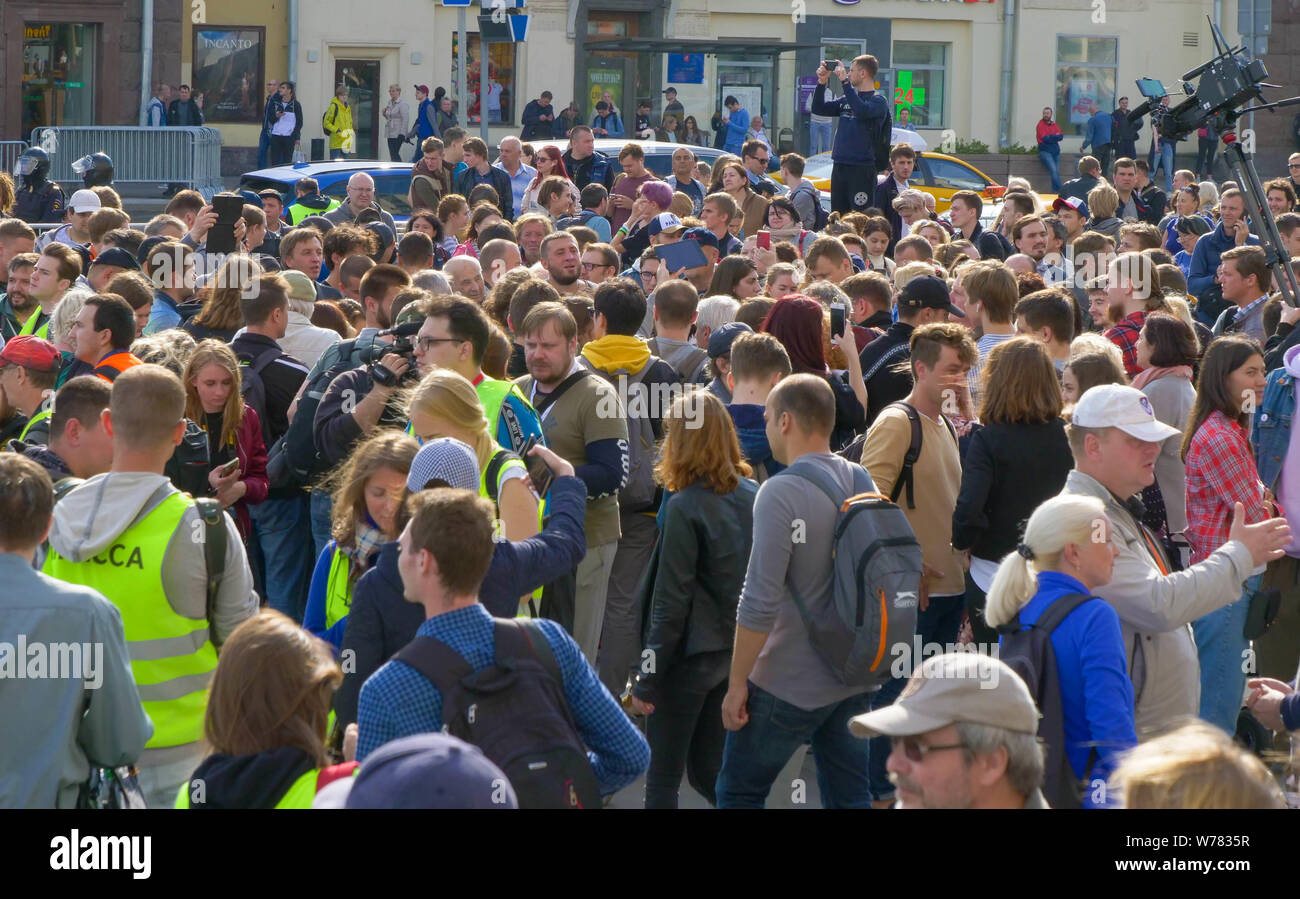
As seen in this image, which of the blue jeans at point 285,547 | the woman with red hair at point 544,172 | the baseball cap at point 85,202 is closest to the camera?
the blue jeans at point 285,547

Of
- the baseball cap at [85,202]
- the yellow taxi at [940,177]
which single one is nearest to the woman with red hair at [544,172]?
the baseball cap at [85,202]

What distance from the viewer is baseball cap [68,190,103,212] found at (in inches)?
444

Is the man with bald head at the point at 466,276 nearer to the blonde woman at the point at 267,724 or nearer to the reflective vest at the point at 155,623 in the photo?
the reflective vest at the point at 155,623

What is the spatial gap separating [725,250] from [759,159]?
4.64 m

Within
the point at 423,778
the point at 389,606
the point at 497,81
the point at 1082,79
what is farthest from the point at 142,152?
the point at 423,778

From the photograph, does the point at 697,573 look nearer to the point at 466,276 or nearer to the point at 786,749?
the point at 786,749

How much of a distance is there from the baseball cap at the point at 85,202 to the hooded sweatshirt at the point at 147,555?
7364 mm

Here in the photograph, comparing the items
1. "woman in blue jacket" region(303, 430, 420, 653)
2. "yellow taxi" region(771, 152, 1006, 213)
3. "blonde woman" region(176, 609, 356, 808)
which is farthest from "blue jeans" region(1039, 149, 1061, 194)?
"blonde woman" region(176, 609, 356, 808)

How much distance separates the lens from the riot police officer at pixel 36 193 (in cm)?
Result: 1440

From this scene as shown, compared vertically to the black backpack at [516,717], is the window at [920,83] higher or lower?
higher

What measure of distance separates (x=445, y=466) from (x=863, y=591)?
1.39m

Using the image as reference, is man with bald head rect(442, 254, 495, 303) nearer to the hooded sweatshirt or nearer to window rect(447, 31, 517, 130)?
the hooded sweatshirt
